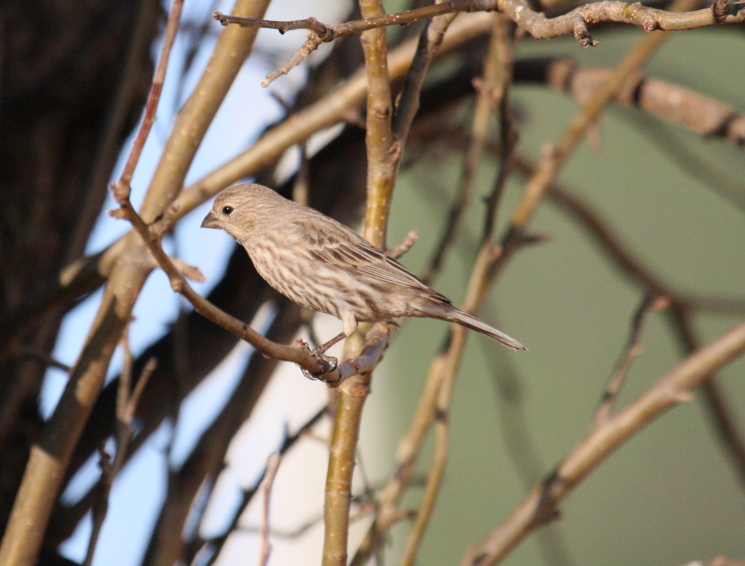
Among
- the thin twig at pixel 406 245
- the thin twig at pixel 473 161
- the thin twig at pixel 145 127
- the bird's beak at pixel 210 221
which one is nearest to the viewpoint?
the thin twig at pixel 145 127

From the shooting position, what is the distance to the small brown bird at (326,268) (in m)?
3.30

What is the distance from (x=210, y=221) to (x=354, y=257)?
2.65 ft

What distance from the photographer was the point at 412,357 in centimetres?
787

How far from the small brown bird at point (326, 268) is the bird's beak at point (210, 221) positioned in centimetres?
11

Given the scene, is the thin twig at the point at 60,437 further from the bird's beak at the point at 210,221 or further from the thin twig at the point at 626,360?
the thin twig at the point at 626,360

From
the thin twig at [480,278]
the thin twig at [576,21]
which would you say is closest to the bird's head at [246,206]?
the thin twig at [480,278]

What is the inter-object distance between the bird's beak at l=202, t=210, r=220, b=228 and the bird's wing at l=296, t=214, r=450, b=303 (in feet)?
1.67

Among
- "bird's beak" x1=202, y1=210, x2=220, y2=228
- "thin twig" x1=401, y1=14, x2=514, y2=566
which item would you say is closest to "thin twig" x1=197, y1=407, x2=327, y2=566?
"thin twig" x1=401, y1=14, x2=514, y2=566

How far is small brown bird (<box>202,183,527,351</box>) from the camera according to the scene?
3297mm

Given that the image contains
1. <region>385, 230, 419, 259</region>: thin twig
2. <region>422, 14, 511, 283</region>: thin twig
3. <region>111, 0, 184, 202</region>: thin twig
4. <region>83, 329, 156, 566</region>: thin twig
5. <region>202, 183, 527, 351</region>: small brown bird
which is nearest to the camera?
<region>111, 0, 184, 202</region>: thin twig

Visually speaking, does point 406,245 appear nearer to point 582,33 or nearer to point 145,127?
point 582,33

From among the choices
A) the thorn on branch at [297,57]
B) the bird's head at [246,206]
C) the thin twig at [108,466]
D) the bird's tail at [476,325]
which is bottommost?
the thin twig at [108,466]

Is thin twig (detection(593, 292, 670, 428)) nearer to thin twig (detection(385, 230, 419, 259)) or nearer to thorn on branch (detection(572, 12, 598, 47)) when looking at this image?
thin twig (detection(385, 230, 419, 259))

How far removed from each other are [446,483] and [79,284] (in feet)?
15.9
